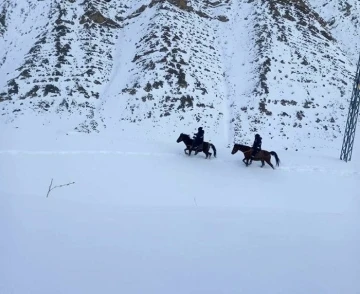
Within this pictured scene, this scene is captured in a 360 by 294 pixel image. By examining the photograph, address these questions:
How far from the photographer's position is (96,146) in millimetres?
15211

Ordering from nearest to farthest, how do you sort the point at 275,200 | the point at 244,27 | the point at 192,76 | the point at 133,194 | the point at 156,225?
the point at 156,225 < the point at 133,194 < the point at 275,200 < the point at 192,76 < the point at 244,27

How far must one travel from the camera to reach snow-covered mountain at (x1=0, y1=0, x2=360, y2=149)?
2405 cm

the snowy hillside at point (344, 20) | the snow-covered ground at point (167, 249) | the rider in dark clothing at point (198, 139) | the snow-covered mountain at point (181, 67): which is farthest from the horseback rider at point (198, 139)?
the snowy hillside at point (344, 20)

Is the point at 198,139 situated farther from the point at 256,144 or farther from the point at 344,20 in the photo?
the point at 344,20

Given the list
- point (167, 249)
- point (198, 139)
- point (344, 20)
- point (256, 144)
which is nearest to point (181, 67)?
point (198, 139)

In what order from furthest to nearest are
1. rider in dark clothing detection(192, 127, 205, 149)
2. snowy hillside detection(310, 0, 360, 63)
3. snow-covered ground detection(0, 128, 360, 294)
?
1. snowy hillside detection(310, 0, 360, 63)
2. rider in dark clothing detection(192, 127, 205, 149)
3. snow-covered ground detection(0, 128, 360, 294)

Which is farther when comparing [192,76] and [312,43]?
[312,43]

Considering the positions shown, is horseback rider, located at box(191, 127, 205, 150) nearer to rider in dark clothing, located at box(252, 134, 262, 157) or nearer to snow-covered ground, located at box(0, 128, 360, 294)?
rider in dark clothing, located at box(252, 134, 262, 157)

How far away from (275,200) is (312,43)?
86.9 ft

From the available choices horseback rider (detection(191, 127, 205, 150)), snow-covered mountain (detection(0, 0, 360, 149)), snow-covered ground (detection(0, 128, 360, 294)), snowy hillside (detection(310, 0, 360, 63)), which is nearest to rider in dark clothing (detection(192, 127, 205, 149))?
horseback rider (detection(191, 127, 205, 150))

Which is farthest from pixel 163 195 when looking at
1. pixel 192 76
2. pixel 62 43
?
pixel 62 43

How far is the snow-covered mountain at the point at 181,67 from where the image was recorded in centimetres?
2405

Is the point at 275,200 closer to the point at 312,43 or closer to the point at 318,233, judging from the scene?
the point at 318,233

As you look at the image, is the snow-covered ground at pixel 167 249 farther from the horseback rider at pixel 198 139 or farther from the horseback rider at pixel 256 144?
the horseback rider at pixel 256 144
